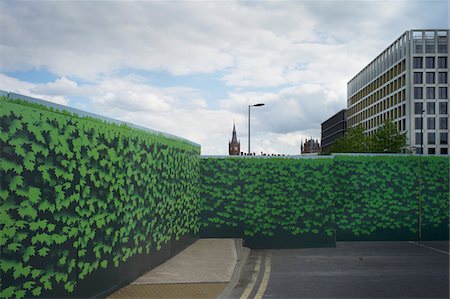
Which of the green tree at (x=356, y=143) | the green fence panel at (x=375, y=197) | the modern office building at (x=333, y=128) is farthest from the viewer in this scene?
the modern office building at (x=333, y=128)

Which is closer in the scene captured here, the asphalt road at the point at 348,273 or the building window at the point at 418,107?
the asphalt road at the point at 348,273

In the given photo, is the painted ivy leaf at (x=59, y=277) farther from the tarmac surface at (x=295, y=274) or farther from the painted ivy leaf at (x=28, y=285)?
the tarmac surface at (x=295, y=274)

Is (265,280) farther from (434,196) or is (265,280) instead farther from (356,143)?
(356,143)

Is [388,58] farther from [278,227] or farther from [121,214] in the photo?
[121,214]

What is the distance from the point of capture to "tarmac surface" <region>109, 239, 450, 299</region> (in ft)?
29.1

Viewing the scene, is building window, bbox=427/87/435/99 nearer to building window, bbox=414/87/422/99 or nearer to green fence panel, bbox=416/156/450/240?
building window, bbox=414/87/422/99

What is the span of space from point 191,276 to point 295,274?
8.27 ft

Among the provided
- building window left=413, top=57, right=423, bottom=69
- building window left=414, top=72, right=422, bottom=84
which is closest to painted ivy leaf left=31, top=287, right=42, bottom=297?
building window left=414, top=72, right=422, bottom=84

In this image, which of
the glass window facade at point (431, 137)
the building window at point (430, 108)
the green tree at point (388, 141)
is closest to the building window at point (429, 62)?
the building window at point (430, 108)

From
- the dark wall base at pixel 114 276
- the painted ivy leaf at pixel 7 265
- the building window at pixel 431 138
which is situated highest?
the building window at pixel 431 138

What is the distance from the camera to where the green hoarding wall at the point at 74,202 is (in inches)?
219

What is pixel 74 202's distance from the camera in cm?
693

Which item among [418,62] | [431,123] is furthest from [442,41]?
[431,123]

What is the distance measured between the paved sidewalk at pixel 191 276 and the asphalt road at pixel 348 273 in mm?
404
